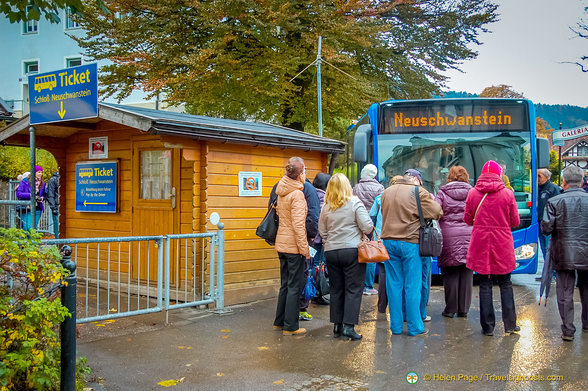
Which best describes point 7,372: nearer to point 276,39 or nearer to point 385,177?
→ point 385,177

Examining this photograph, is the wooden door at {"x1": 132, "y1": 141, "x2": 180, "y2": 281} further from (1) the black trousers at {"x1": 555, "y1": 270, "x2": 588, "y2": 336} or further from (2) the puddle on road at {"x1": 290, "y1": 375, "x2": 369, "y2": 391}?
(1) the black trousers at {"x1": 555, "y1": 270, "x2": 588, "y2": 336}

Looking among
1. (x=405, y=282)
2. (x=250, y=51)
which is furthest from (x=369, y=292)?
(x=250, y=51)

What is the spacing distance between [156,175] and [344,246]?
12.1 feet

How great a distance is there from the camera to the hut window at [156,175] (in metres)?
8.71

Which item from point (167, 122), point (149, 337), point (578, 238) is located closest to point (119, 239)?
point (149, 337)

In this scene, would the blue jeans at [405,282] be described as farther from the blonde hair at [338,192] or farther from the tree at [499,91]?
the tree at [499,91]

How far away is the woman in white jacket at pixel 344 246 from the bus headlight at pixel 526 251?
14.8 feet

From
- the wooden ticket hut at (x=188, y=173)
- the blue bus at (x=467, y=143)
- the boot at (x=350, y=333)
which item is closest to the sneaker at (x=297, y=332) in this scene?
the boot at (x=350, y=333)

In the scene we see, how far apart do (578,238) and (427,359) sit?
2357 mm

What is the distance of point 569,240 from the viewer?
6598 millimetres

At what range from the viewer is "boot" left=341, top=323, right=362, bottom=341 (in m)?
6.47

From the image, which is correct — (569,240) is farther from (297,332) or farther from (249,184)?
(249,184)

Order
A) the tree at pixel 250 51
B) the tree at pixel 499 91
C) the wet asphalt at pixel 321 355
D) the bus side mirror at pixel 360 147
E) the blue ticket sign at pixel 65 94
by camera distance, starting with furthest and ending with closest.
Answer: the tree at pixel 499 91 → the tree at pixel 250 51 → the bus side mirror at pixel 360 147 → the blue ticket sign at pixel 65 94 → the wet asphalt at pixel 321 355

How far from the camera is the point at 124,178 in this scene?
30.4ft
